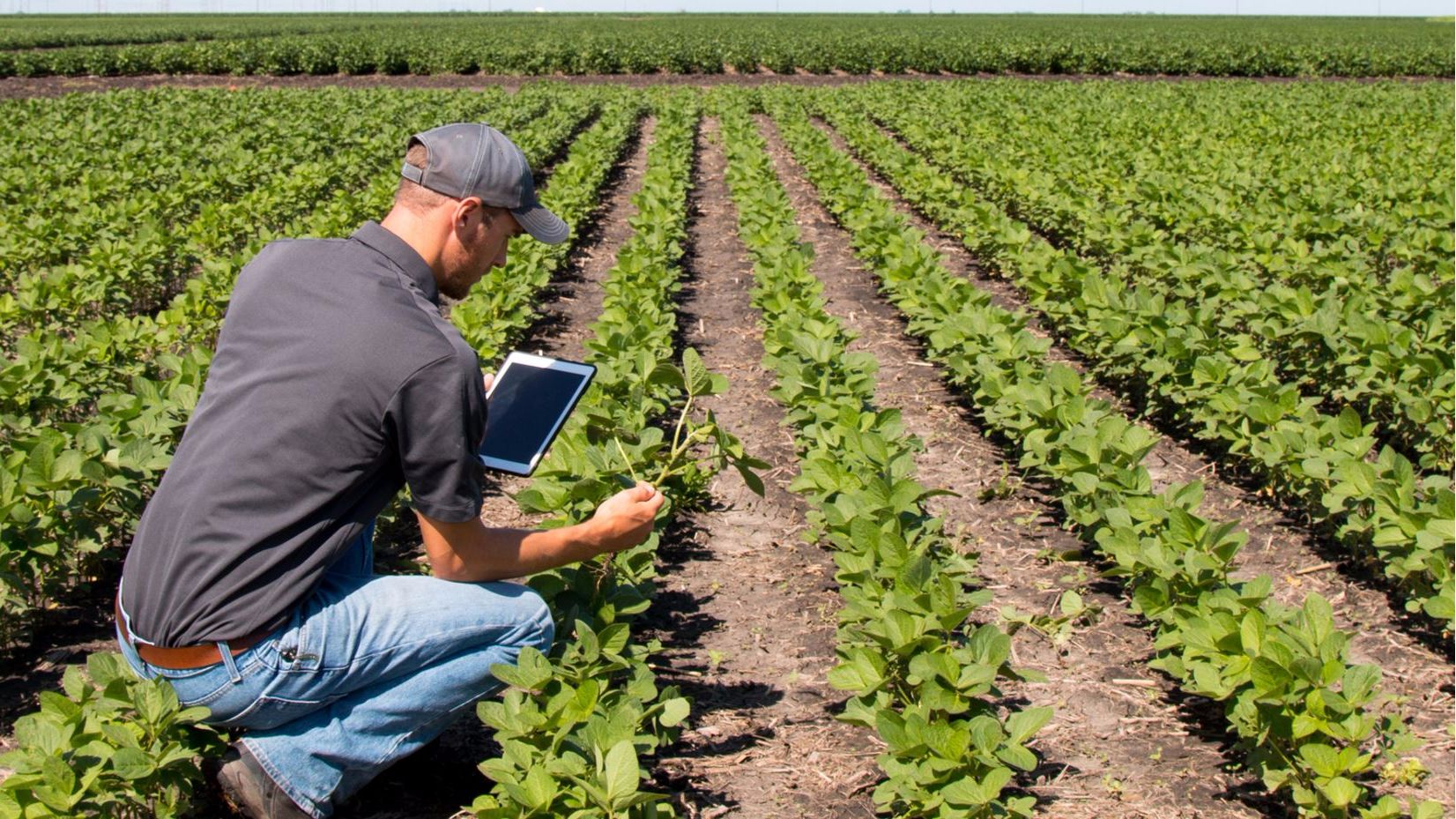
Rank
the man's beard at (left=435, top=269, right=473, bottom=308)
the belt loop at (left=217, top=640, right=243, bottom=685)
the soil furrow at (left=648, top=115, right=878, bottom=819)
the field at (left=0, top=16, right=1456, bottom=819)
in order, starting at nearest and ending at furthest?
the belt loop at (left=217, top=640, right=243, bottom=685), the man's beard at (left=435, top=269, right=473, bottom=308), the field at (left=0, top=16, right=1456, bottom=819), the soil furrow at (left=648, top=115, right=878, bottom=819)

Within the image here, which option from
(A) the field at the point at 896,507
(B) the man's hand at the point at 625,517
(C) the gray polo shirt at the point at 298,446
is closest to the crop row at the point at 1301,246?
(A) the field at the point at 896,507

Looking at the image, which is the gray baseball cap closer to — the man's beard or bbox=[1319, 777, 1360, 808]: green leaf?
the man's beard

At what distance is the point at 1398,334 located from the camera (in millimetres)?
5414

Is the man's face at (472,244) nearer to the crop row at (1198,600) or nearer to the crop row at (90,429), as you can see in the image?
the crop row at (90,429)

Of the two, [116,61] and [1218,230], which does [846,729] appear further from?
[116,61]

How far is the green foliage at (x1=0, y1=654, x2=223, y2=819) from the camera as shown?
7.32ft

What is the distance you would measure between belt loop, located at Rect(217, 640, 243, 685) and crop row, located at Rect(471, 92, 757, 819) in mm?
505

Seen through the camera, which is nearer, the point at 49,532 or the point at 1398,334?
the point at 49,532

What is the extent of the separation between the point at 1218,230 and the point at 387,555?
6.80 meters

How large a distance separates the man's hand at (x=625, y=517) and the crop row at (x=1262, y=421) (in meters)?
2.36

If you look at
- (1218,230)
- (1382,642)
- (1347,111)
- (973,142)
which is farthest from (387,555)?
(1347,111)

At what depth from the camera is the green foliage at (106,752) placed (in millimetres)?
2230

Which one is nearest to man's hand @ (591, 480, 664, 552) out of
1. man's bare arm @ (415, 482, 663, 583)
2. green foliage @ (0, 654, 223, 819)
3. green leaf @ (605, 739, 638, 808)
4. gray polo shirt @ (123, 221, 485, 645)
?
man's bare arm @ (415, 482, 663, 583)

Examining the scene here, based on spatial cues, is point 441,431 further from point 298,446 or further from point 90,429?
point 90,429
